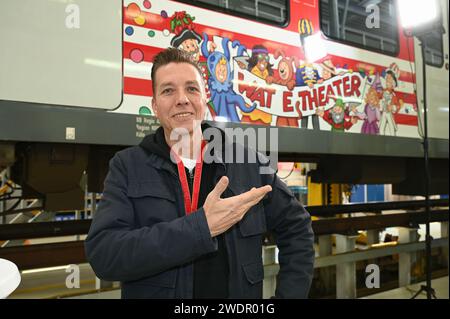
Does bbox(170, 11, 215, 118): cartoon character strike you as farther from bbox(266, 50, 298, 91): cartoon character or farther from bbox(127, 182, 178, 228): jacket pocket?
bbox(127, 182, 178, 228): jacket pocket

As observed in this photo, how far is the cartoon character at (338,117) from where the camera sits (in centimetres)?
261

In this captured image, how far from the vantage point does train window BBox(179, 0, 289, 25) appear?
222 cm

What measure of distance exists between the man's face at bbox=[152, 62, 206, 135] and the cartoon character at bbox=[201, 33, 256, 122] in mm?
805

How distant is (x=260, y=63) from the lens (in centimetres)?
232

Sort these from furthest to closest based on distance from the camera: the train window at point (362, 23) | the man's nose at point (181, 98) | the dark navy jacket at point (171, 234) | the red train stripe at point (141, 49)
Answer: the train window at point (362, 23) < the red train stripe at point (141, 49) < the man's nose at point (181, 98) < the dark navy jacket at point (171, 234)

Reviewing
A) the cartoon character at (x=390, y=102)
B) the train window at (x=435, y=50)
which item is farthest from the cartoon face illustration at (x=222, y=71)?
the train window at (x=435, y=50)

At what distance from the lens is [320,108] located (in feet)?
8.47

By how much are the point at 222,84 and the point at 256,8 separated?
0.66 metres

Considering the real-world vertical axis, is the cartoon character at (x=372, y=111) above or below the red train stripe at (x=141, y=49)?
below

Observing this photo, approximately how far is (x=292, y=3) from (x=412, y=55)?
1.48m

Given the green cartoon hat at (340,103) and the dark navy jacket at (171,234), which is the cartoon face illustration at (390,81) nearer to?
the green cartoon hat at (340,103)

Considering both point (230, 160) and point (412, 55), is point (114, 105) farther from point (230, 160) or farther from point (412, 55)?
point (412, 55)

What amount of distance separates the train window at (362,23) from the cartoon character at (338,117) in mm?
553

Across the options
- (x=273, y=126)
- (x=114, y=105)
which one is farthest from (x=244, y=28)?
(x=114, y=105)
